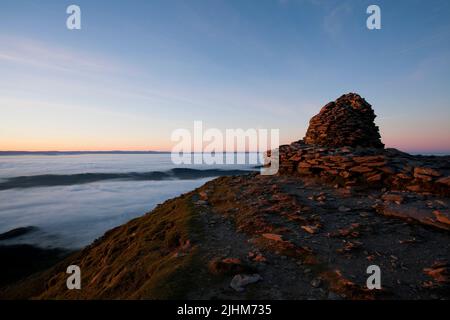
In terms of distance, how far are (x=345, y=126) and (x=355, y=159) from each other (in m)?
5.19

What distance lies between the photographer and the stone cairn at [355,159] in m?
10.1

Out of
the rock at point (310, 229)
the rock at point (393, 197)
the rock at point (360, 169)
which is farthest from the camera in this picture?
the rock at point (360, 169)

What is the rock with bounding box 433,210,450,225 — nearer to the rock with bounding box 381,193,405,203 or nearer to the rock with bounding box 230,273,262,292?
the rock with bounding box 381,193,405,203

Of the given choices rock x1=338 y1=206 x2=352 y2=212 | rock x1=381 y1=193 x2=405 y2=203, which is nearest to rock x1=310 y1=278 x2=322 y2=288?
rock x1=338 y1=206 x2=352 y2=212

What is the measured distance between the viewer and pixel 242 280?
17.1 ft

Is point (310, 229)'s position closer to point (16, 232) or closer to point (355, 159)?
point (355, 159)

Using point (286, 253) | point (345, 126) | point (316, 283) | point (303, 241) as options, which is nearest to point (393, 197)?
point (303, 241)

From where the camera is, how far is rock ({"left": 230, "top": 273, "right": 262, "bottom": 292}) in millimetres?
5074

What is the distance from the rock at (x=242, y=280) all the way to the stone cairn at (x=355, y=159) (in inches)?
316

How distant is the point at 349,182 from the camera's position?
11.5 m

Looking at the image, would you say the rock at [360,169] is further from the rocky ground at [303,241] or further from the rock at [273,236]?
the rock at [273,236]

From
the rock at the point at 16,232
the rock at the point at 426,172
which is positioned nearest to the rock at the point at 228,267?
the rock at the point at 426,172
